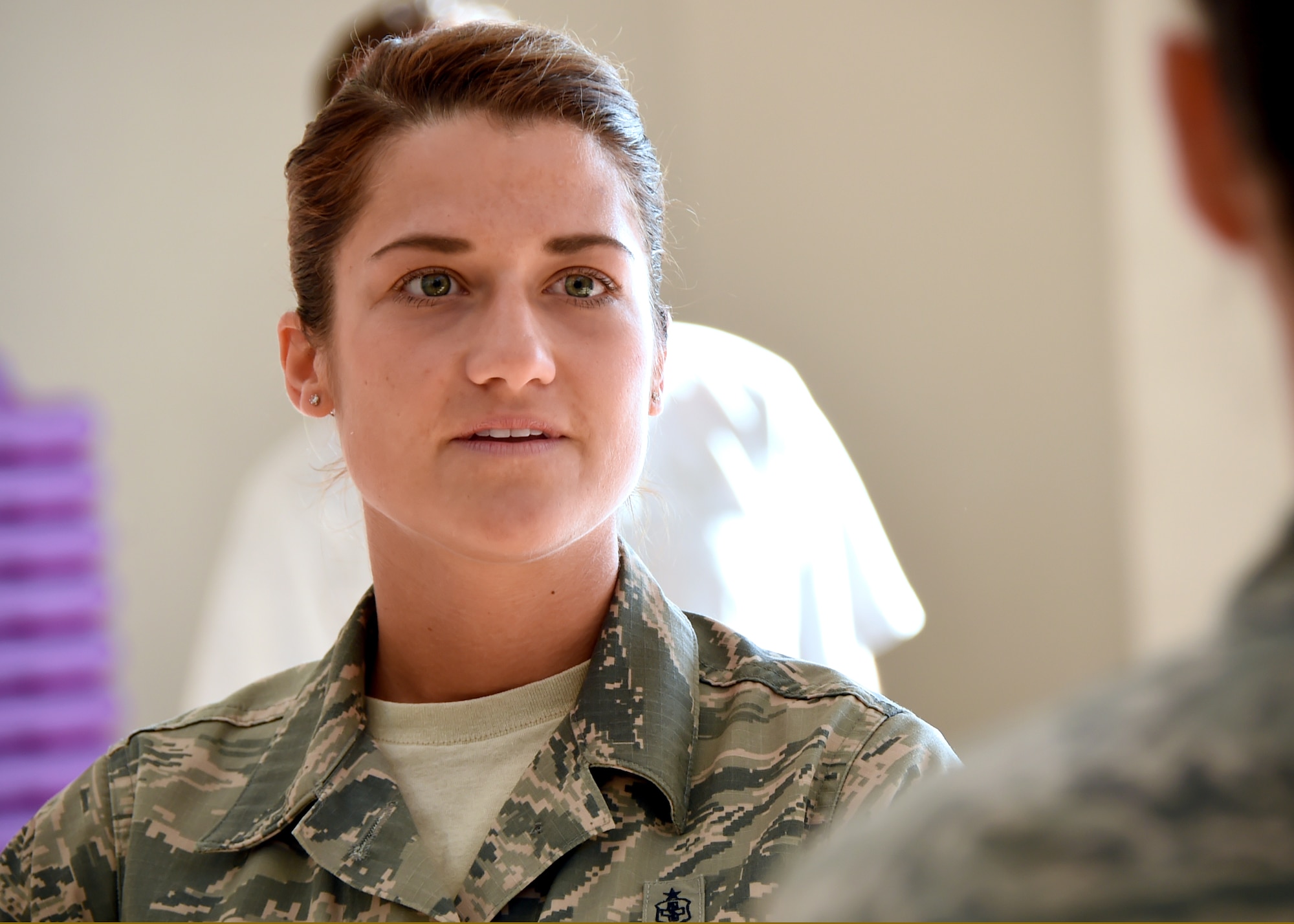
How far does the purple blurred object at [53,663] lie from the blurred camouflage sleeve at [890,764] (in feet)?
6.36

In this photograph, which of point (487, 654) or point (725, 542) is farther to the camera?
point (725, 542)

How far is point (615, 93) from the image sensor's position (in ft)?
3.28

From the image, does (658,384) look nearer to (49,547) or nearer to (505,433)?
(505,433)

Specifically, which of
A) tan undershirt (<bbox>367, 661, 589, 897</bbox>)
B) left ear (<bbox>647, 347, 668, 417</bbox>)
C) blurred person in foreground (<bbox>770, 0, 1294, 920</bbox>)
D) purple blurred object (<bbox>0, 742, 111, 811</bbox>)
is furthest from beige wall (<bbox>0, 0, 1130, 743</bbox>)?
blurred person in foreground (<bbox>770, 0, 1294, 920</bbox>)

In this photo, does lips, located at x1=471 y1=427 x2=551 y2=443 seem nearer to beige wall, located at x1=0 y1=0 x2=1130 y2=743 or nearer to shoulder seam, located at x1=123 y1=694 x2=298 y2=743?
shoulder seam, located at x1=123 y1=694 x2=298 y2=743

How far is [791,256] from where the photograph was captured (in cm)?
228

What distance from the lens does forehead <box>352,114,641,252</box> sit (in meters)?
0.88

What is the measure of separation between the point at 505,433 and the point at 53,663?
1850 mm

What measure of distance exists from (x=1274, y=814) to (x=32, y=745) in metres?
2.49

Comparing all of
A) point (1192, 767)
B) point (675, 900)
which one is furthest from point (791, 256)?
point (1192, 767)

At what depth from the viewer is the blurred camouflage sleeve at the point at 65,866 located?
89 centimetres

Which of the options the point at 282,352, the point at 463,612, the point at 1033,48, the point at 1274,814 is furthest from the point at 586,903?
the point at 1033,48

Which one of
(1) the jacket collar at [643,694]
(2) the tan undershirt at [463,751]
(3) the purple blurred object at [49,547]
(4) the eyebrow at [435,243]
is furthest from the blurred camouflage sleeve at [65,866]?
(3) the purple blurred object at [49,547]

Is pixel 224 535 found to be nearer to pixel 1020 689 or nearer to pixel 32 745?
pixel 32 745
